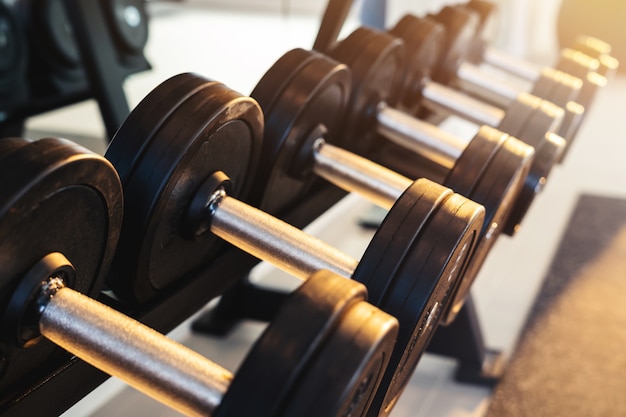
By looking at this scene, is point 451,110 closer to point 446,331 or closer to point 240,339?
point 446,331

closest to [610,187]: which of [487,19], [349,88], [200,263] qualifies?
[487,19]

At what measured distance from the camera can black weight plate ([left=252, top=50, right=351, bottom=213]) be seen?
0.86 meters

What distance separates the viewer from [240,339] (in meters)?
1.58

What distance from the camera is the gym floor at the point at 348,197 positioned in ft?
4.82

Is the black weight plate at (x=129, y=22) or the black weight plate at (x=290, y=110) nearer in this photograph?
the black weight plate at (x=290, y=110)

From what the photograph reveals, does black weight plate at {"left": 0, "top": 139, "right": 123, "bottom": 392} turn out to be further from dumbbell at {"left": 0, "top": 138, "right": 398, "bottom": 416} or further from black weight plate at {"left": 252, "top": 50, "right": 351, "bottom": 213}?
black weight plate at {"left": 252, "top": 50, "right": 351, "bottom": 213}

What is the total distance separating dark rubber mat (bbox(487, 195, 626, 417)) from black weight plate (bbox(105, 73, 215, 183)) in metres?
1.00

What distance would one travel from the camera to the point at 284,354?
0.46 metres

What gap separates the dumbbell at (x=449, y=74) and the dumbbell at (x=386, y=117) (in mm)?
84

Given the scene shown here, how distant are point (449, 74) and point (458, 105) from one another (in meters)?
0.19

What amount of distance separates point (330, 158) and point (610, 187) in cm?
195

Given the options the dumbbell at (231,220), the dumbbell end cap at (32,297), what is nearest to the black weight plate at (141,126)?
the dumbbell at (231,220)

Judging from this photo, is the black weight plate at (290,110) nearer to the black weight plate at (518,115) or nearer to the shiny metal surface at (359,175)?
the shiny metal surface at (359,175)

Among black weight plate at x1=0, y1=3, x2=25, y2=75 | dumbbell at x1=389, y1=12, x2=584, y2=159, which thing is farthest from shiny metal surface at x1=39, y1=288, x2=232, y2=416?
black weight plate at x1=0, y1=3, x2=25, y2=75
